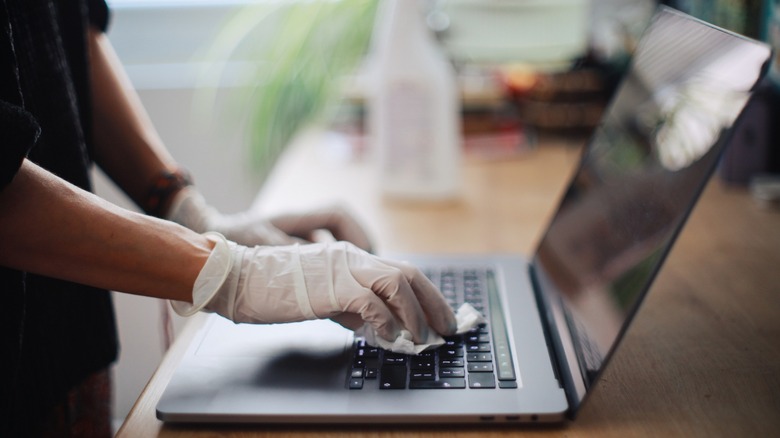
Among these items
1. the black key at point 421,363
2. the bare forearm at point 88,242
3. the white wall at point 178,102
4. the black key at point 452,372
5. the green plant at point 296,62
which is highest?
the bare forearm at point 88,242

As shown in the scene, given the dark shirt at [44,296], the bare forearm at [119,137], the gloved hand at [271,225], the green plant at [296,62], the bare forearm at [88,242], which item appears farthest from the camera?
the green plant at [296,62]

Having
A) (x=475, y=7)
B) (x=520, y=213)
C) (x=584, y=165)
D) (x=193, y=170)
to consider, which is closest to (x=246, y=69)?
(x=193, y=170)

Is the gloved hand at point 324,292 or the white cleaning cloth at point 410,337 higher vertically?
the gloved hand at point 324,292

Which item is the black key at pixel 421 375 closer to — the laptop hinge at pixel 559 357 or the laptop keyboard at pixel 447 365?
the laptop keyboard at pixel 447 365

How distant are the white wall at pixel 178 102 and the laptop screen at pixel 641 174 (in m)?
1.30

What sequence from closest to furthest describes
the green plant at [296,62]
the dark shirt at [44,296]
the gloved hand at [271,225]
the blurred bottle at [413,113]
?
the dark shirt at [44,296] < the gloved hand at [271,225] < the blurred bottle at [413,113] < the green plant at [296,62]

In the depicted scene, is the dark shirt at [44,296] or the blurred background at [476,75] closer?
the dark shirt at [44,296]

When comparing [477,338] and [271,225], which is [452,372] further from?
[271,225]

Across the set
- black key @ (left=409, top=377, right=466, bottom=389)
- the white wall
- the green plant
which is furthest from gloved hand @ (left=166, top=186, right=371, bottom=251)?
the white wall

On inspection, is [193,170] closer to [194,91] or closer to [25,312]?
[194,91]

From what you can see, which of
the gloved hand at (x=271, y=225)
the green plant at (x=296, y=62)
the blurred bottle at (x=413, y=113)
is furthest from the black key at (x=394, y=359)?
the green plant at (x=296, y=62)

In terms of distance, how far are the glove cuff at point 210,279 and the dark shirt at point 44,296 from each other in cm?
18

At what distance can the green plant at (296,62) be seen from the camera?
169 centimetres

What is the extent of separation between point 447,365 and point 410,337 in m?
0.05
